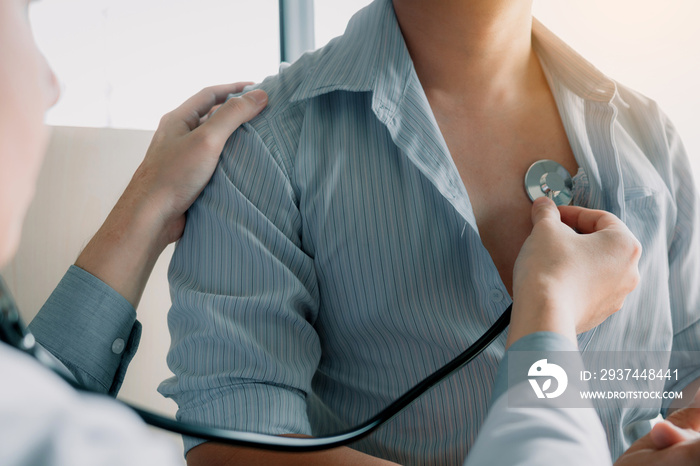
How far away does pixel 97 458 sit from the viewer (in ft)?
0.82

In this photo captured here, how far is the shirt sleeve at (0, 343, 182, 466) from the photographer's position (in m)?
0.23

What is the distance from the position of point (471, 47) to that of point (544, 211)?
312 mm

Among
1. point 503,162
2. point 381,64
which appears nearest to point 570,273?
point 503,162

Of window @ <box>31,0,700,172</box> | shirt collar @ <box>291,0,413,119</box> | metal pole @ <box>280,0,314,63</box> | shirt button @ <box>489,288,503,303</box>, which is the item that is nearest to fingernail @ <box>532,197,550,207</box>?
shirt button @ <box>489,288,503,303</box>

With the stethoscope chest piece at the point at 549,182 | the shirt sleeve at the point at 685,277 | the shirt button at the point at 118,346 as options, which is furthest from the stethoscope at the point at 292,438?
the shirt button at the point at 118,346

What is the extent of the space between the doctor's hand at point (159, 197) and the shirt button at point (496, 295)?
1.40 ft

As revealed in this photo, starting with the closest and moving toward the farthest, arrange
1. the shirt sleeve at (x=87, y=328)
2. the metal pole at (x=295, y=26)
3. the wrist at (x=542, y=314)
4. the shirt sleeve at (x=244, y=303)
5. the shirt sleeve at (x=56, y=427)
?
1. the shirt sleeve at (x=56, y=427)
2. the wrist at (x=542, y=314)
3. the shirt sleeve at (x=244, y=303)
4. the shirt sleeve at (x=87, y=328)
5. the metal pole at (x=295, y=26)

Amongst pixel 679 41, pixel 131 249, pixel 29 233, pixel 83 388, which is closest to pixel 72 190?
pixel 29 233

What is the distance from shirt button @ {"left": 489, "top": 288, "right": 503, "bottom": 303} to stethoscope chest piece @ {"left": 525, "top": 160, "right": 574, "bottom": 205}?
170 millimetres

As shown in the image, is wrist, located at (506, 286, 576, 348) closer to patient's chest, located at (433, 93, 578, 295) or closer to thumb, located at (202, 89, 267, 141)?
patient's chest, located at (433, 93, 578, 295)

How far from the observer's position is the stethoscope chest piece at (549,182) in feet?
2.72

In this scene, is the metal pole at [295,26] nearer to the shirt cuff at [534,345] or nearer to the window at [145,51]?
the window at [145,51]

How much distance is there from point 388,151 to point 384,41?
19cm

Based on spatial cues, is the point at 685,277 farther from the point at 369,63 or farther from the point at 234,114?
the point at 234,114
